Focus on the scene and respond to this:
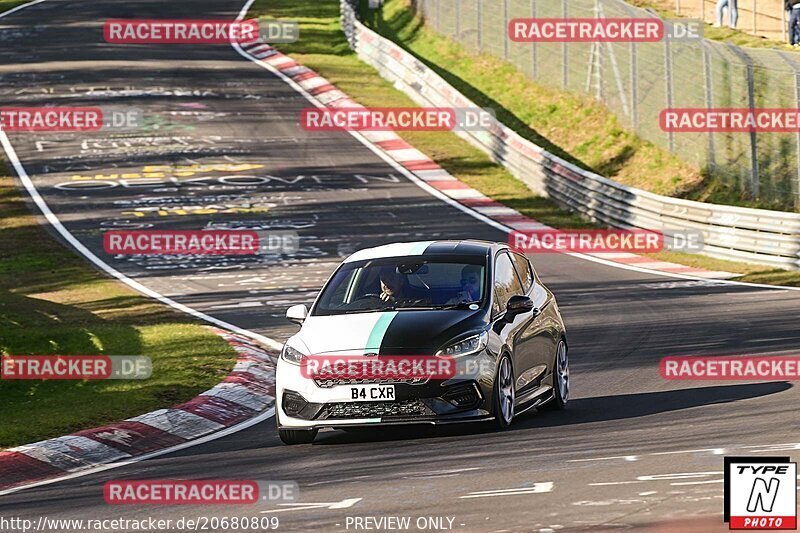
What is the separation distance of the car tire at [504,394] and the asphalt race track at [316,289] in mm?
147

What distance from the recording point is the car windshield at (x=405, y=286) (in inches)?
488

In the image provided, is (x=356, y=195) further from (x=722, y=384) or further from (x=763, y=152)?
(x=722, y=384)

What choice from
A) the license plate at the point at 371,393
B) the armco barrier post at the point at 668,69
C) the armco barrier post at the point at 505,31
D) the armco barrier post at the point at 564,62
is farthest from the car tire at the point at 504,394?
the armco barrier post at the point at 505,31

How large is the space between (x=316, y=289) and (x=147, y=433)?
11571 millimetres

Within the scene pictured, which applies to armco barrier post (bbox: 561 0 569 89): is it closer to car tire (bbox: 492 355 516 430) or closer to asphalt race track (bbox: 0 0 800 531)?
asphalt race track (bbox: 0 0 800 531)

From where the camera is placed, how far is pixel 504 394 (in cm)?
1179

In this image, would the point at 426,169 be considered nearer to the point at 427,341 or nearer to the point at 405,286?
the point at 405,286

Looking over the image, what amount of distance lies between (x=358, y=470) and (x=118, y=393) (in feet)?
14.9

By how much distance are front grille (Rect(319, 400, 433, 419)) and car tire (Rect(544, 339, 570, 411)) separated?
211 centimetres

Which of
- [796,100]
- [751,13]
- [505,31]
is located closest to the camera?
[796,100]

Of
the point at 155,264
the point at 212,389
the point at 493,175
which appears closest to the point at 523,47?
the point at 493,175

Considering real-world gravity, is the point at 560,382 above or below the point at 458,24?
below

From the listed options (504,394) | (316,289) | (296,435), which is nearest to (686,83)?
(316,289)

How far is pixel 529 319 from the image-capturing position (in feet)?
41.9
